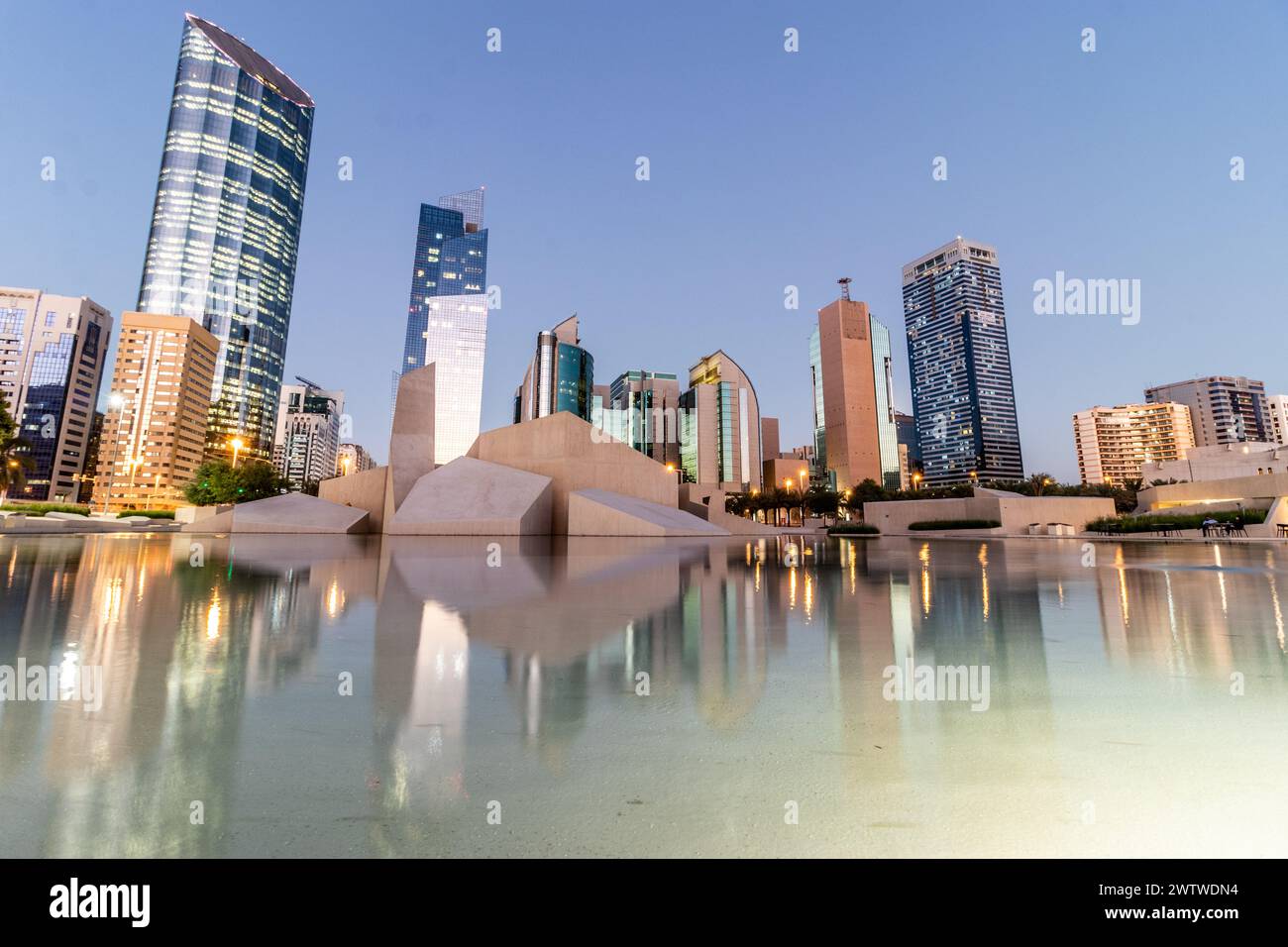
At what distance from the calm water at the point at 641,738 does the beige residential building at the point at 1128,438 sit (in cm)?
17927

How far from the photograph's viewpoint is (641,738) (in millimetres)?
2469

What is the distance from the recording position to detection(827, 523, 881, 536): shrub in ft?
160

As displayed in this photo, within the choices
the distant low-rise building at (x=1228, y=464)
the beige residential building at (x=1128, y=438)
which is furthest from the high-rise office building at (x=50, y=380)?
the beige residential building at (x=1128, y=438)

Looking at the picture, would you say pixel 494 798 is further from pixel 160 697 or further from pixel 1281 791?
pixel 1281 791

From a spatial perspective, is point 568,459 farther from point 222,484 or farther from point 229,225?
point 229,225

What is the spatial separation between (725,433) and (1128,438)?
125086 millimetres

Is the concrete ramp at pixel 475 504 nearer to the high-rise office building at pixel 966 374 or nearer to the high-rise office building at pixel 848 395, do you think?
the high-rise office building at pixel 848 395

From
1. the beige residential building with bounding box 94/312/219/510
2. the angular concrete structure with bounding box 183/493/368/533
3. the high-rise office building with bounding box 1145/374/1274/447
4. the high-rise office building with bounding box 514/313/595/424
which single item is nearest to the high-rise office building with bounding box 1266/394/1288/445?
the high-rise office building with bounding box 1145/374/1274/447

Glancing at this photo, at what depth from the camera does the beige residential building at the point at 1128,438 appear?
148 metres

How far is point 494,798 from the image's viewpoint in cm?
190

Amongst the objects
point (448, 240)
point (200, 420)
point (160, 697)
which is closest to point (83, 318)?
point (200, 420)

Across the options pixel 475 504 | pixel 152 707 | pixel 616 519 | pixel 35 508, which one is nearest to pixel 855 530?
pixel 616 519

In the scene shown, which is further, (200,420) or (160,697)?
(200,420)
